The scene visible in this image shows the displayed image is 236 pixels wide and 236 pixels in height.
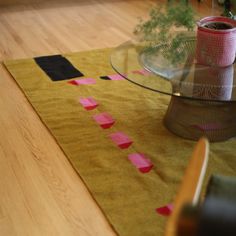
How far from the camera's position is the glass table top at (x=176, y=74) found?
2.01 meters

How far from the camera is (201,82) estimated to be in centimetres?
206

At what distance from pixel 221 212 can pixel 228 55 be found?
1.44 m

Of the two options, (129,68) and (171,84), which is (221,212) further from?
(129,68)

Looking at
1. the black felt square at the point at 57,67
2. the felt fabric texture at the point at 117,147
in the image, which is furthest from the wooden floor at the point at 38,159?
the black felt square at the point at 57,67

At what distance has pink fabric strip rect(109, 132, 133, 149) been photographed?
2.29 metres

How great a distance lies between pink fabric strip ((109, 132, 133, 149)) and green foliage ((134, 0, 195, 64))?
471 mm

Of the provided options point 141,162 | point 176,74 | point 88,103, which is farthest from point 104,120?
point 176,74

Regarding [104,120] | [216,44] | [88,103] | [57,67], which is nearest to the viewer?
[216,44]

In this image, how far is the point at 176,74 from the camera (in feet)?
6.94

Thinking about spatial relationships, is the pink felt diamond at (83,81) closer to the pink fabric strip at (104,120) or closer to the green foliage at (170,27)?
the pink fabric strip at (104,120)

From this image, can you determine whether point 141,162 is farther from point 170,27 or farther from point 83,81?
point 83,81

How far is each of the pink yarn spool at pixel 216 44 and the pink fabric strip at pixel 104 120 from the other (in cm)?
62

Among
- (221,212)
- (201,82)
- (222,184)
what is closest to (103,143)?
(201,82)

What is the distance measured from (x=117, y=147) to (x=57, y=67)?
3.77 ft
